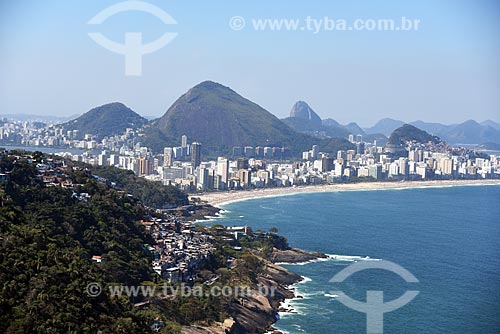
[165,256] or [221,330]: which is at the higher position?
[165,256]

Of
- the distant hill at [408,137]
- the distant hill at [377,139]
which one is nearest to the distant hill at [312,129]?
the distant hill at [377,139]

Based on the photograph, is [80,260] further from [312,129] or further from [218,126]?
[312,129]

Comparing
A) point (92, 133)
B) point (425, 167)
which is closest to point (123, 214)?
point (425, 167)

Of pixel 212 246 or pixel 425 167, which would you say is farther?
pixel 425 167

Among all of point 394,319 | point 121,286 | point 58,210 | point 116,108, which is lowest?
point 394,319

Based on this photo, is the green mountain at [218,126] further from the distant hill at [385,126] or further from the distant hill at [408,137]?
the distant hill at [385,126]

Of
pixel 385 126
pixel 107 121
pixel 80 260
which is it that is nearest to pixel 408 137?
pixel 107 121

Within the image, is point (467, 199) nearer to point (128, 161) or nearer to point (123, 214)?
point (128, 161)

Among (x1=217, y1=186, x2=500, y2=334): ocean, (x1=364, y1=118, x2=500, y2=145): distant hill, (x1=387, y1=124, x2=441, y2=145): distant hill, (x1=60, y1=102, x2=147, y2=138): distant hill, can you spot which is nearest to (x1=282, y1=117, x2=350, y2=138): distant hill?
(x1=387, y1=124, x2=441, y2=145): distant hill
